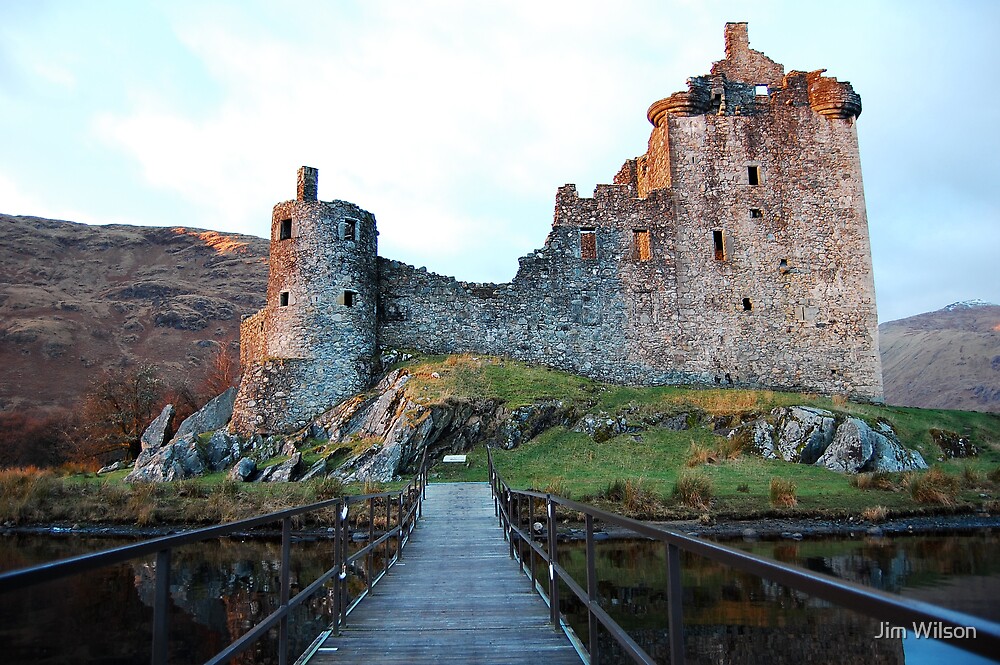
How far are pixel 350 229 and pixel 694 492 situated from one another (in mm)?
15316

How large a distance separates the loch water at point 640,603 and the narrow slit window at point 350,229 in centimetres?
1285

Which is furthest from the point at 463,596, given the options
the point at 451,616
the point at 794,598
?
the point at 794,598

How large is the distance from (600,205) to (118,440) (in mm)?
22479

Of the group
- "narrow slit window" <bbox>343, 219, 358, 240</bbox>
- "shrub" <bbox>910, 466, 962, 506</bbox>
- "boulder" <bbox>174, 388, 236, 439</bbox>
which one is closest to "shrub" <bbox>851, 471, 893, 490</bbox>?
"shrub" <bbox>910, 466, 962, 506</bbox>

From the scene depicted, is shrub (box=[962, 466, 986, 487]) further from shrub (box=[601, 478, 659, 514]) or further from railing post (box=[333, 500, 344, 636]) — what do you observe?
railing post (box=[333, 500, 344, 636])

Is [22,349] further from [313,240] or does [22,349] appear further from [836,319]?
[836,319]

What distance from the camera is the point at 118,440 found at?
29.5m

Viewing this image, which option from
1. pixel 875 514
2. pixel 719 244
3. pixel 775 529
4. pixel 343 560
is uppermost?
pixel 719 244

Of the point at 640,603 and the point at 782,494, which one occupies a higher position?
the point at 782,494

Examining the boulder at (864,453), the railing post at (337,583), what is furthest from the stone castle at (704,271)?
the railing post at (337,583)

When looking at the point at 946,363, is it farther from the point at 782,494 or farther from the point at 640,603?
the point at 640,603

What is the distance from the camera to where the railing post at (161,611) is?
9.29 feet

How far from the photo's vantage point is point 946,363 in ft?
284

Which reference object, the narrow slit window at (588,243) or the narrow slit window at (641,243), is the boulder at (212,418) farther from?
the narrow slit window at (641,243)
